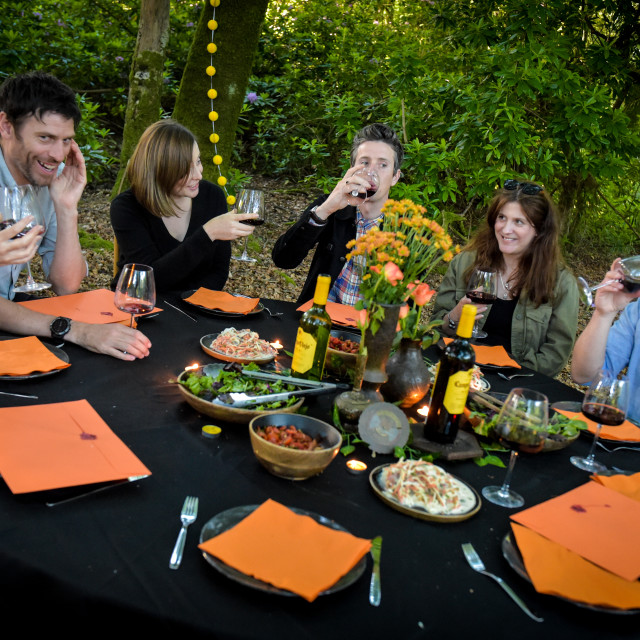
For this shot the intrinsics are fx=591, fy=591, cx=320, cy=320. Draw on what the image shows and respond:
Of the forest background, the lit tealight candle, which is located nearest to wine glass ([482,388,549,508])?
the lit tealight candle

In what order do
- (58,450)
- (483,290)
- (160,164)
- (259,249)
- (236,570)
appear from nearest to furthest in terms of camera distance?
(236,570) < (58,450) < (483,290) < (160,164) < (259,249)

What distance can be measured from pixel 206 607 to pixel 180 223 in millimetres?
2448

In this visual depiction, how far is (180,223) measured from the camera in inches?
122

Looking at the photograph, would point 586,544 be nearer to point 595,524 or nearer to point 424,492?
point 595,524

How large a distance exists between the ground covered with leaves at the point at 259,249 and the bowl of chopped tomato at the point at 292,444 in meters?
3.66

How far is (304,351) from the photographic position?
5.59ft

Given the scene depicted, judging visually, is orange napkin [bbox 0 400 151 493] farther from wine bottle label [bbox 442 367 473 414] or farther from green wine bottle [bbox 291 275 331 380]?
wine bottle label [bbox 442 367 473 414]

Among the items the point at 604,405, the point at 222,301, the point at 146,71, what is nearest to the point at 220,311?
the point at 222,301

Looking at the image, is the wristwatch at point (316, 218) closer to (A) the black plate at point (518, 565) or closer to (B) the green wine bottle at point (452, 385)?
(B) the green wine bottle at point (452, 385)

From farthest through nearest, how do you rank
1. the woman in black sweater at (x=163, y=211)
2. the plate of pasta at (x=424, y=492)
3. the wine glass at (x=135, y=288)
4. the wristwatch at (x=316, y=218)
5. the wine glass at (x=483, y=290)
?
the wristwatch at (x=316, y=218) → the woman in black sweater at (x=163, y=211) → the wine glass at (x=483, y=290) → the wine glass at (x=135, y=288) → the plate of pasta at (x=424, y=492)

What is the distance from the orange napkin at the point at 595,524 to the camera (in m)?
1.15

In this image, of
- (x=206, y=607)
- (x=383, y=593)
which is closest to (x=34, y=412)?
(x=206, y=607)

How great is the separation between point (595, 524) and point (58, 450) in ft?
3.80

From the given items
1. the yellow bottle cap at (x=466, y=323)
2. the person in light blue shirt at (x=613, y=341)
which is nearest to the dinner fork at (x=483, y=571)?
the yellow bottle cap at (x=466, y=323)
